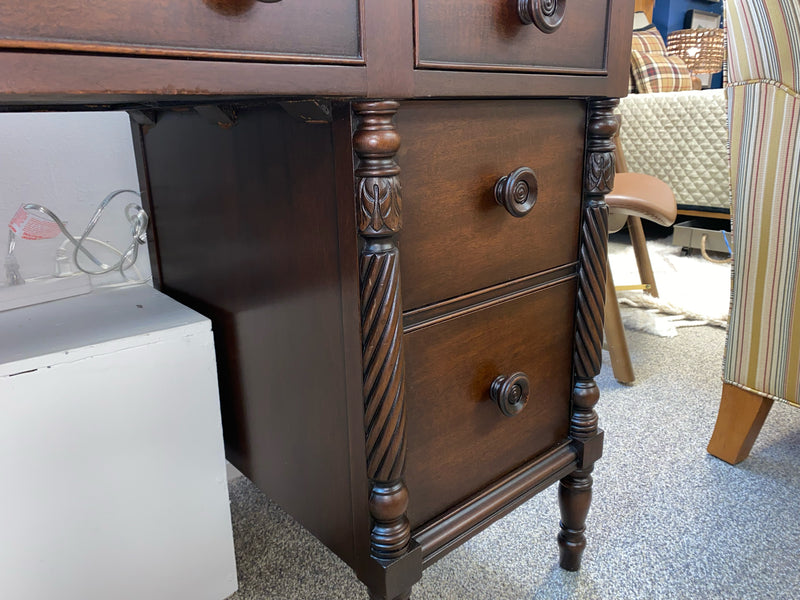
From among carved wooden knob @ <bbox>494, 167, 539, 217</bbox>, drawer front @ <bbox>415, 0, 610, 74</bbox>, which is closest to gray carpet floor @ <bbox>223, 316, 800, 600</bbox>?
carved wooden knob @ <bbox>494, 167, 539, 217</bbox>

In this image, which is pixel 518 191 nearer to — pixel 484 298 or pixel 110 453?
pixel 484 298

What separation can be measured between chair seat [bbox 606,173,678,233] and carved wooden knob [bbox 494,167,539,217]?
0.84 m

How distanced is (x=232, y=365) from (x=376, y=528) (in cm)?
29

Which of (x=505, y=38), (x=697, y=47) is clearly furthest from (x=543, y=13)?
(x=697, y=47)

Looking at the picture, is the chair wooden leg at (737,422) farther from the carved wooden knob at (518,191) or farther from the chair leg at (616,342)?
the carved wooden knob at (518,191)

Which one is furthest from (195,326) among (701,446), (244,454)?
(701,446)

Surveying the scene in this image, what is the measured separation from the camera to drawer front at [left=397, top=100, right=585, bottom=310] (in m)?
0.52

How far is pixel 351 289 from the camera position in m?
0.50

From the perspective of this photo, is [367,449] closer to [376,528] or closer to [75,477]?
[376,528]

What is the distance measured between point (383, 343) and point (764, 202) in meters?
0.80

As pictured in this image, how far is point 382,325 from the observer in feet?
1.62

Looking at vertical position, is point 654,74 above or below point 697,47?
below

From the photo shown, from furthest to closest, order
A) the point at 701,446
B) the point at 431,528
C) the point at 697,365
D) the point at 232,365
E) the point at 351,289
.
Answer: the point at 697,365 → the point at 701,446 → the point at 232,365 → the point at 431,528 → the point at 351,289

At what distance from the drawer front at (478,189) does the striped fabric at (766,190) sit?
1.59 feet
